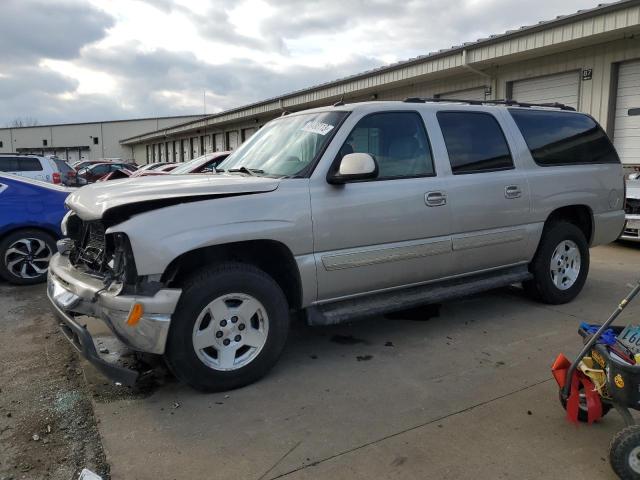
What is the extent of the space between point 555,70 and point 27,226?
35.4 feet

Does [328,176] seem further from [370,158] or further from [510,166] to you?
[510,166]

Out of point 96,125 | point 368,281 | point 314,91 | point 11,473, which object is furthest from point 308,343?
point 96,125

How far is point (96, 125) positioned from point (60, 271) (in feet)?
239

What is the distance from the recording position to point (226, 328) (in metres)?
3.35

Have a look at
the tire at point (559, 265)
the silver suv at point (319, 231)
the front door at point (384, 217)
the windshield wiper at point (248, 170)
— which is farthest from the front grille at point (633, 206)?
the windshield wiper at point (248, 170)

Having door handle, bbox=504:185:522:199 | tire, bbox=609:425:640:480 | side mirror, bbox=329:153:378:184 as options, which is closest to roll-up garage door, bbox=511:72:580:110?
door handle, bbox=504:185:522:199

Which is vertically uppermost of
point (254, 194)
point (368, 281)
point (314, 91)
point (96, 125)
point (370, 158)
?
point (96, 125)

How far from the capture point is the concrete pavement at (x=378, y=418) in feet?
8.63

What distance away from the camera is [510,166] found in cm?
472

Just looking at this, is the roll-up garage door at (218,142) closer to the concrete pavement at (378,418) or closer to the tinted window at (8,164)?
the tinted window at (8,164)

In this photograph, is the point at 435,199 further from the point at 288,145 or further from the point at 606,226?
the point at 606,226

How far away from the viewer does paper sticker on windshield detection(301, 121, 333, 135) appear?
3.92 metres

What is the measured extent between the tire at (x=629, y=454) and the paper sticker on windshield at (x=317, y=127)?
8.78 feet

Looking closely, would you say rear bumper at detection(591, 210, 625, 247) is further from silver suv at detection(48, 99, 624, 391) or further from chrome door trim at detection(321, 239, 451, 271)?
chrome door trim at detection(321, 239, 451, 271)
